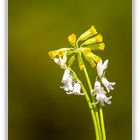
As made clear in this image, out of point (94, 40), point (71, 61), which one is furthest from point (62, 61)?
point (94, 40)

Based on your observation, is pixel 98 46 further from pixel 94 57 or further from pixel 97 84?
pixel 97 84

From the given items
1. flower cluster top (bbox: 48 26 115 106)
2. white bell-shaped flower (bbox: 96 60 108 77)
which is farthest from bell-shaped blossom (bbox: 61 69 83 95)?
white bell-shaped flower (bbox: 96 60 108 77)

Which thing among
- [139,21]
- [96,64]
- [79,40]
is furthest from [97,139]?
[139,21]

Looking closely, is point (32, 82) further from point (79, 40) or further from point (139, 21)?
point (139, 21)

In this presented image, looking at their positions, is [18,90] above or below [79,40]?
below

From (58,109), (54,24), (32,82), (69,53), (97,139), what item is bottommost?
(97,139)

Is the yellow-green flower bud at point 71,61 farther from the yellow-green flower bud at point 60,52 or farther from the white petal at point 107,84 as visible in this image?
the white petal at point 107,84
